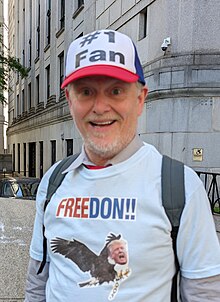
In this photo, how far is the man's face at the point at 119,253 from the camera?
3.74ft

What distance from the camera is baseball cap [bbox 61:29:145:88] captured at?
1.18 meters

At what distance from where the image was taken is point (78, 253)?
1.19m

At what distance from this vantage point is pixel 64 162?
4.83 ft

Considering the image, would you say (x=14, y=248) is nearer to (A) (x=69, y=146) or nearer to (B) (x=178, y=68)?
(B) (x=178, y=68)

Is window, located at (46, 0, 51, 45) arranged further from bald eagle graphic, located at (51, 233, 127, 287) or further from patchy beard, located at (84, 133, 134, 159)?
bald eagle graphic, located at (51, 233, 127, 287)

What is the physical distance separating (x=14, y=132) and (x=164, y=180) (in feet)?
97.6

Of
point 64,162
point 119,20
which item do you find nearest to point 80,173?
point 64,162

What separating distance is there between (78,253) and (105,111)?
1.82 ft

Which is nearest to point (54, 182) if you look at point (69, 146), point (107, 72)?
point (107, 72)

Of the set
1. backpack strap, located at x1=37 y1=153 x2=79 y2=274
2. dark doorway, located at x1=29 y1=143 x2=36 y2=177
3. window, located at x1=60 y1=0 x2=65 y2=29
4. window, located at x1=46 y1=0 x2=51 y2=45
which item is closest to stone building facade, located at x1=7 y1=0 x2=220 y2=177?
window, located at x1=60 y1=0 x2=65 y2=29

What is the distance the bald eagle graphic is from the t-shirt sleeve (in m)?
0.23

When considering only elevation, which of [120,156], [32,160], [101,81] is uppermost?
[101,81]

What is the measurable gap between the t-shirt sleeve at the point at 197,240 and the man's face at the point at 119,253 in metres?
0.20

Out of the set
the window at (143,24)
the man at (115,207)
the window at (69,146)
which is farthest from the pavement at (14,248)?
the window at (69,146)
